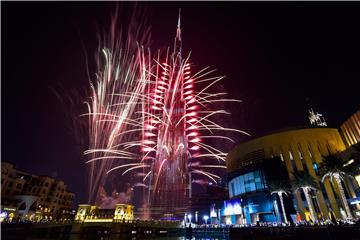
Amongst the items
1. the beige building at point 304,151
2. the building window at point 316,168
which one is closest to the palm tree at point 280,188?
the beige building at point 304,151

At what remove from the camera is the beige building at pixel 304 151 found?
65812 millimetres

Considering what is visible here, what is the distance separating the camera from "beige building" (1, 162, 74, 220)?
72688mm

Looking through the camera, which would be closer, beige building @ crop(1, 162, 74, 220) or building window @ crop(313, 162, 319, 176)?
building window @ crop(313, 162, 319, 176)

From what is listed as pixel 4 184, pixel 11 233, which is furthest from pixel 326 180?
pixel 4 184

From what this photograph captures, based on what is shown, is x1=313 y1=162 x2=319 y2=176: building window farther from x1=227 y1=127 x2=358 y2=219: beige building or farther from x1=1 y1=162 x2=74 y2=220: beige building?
x1=1 y1=162 x2=74 y2=220: beige building

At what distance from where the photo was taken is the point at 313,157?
72750 mm

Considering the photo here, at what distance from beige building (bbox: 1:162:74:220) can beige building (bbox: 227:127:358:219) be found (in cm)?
8046

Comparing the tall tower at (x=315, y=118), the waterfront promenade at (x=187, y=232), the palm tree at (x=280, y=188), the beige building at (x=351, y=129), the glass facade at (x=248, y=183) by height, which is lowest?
the waterfront promenade at (x=187, y=232)

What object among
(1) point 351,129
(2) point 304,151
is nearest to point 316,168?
(2) point 304,151

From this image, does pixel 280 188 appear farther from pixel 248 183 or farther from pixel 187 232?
pixel 187 232

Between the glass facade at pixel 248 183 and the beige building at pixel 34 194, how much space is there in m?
73.1

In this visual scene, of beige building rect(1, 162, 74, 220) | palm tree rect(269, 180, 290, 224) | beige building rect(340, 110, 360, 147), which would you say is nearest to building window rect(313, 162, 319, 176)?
beige building rect(340, 110, 360, 147)

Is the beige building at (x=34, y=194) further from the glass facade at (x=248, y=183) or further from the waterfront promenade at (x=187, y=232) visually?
the glass facade at (x=248, y=183)

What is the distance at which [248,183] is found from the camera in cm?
7394
